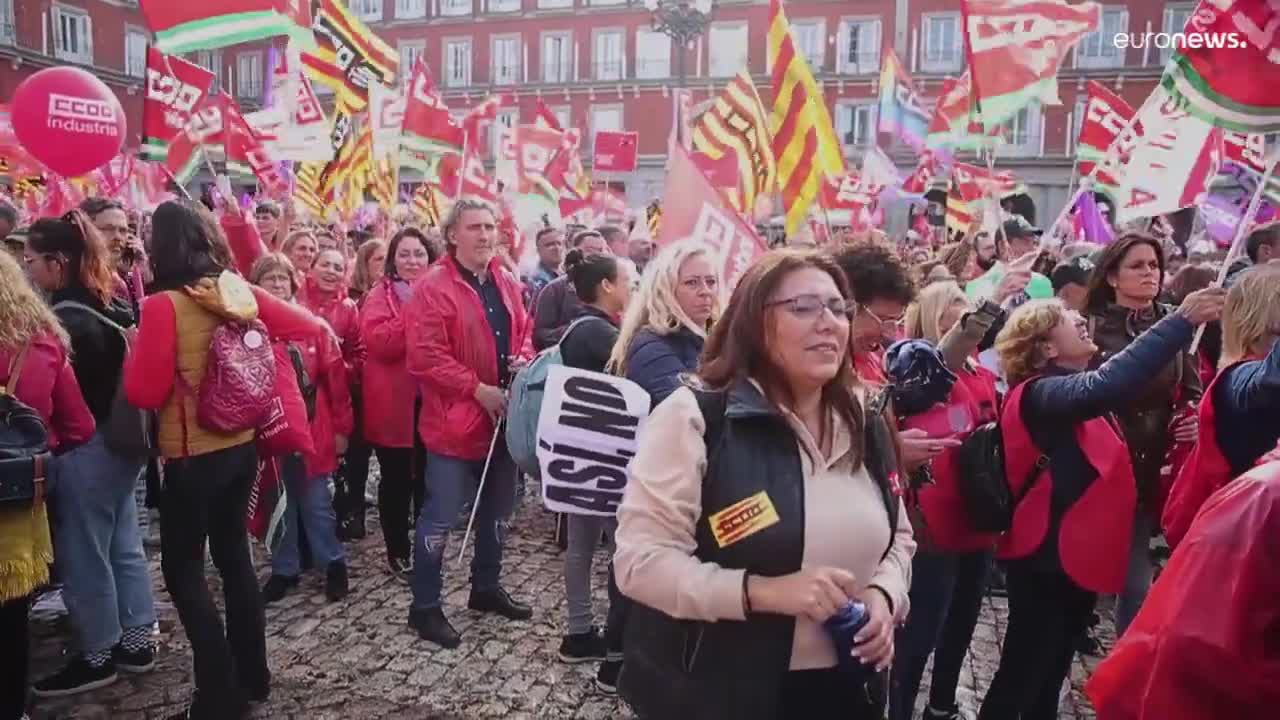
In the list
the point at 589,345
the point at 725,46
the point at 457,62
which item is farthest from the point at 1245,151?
the point at 457,62

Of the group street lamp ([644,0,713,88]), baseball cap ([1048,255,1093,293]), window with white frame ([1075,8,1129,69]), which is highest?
window with white frame ([1075,8,1129,69])

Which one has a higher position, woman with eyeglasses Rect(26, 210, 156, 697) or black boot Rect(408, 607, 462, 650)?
woman with eyeglasses Rect(26, 210, 156, 697)

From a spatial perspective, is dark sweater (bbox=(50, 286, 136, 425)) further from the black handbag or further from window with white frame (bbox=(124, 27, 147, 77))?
window with white frame (bbox=(124, 27, 147, 77))

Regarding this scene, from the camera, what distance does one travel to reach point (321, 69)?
28.1 ft

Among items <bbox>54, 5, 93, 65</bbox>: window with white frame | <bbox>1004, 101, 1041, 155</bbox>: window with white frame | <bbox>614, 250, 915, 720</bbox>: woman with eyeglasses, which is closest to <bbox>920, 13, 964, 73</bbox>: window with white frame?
<bbox>1004, 101, 1041, 155</bbox>: window with white frame

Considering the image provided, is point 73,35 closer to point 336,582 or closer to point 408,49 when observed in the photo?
point 408,49

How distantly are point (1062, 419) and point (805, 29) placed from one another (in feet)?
123

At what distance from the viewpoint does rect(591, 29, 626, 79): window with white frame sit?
3950cm

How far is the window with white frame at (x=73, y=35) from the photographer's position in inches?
1419

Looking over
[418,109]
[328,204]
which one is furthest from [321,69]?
[328,204]

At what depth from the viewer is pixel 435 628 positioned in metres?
4.33

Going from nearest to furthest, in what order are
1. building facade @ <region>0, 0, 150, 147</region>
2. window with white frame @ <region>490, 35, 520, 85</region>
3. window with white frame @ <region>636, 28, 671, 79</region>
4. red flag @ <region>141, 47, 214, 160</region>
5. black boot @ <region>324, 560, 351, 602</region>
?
black boot @ <region>324, 560, 351, 602</region> → red flag @ <region>141, 47, 214, 160</region> → building facade @ <region>0, 0, 150, 147</region> → window with white frame @ <region>636, 28, 671, 79</region> → window with white frame @ <region>490, 35, 520, 85</region>

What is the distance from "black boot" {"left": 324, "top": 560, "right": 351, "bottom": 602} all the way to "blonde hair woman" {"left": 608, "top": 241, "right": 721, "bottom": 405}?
8.00 ft

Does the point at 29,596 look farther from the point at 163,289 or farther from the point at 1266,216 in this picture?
the point at 1266,216
